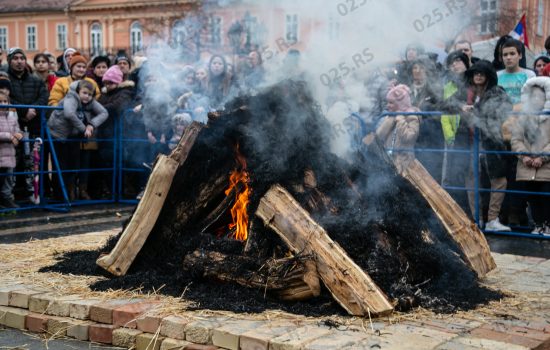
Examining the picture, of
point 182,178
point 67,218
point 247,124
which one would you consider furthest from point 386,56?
point 67,218

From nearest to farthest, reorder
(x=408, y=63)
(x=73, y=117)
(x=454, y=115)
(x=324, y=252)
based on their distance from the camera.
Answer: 1. (x=324, y=252)
2. (x=408, y=63)
3. (x=454, y=115)
4. (x=73, y=117)

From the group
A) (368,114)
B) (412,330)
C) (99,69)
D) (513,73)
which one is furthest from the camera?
(99,69)

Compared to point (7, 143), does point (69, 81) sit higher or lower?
higher

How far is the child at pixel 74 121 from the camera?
11.4 meters

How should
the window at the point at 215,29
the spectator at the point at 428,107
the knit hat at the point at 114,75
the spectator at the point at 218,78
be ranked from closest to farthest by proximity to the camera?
the window at the point at 215,29 → the spectator at the point at 428,107 → the spectator at the point at 218,78 → the knit hat at the point at 114,75

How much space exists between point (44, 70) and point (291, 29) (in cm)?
729

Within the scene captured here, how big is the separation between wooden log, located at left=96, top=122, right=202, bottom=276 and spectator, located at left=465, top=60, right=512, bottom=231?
14.5 feet

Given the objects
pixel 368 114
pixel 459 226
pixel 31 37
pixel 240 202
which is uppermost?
pixel 31 37

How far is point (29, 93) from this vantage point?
38.9 ft

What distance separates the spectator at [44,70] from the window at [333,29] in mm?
7522

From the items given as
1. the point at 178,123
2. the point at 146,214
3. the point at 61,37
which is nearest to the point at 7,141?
the point at 178,123

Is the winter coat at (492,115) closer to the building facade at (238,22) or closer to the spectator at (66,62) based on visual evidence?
the building facade at (238,22)

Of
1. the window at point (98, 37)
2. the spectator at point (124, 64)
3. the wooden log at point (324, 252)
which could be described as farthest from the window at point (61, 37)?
the wooden log at point (324, 252)

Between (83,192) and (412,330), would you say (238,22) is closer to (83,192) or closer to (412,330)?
(412,330)
